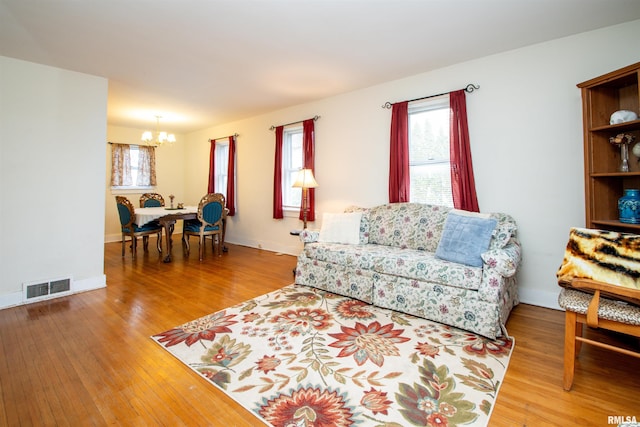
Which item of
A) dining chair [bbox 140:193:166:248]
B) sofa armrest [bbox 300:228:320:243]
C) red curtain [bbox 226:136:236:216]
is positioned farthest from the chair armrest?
dining chair [bbox 140:193:166:248]

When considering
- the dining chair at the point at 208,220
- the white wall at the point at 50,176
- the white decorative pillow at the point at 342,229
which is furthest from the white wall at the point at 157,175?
the white decorative pillow at the point at 342,229

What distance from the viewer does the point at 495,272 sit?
220 centimetres

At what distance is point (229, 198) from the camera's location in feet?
19.7

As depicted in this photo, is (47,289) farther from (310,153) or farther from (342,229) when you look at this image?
(310,153)

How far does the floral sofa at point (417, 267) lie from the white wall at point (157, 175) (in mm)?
4127

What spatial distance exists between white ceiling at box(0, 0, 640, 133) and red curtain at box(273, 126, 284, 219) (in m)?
1.22

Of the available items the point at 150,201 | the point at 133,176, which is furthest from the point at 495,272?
the point at 133,176

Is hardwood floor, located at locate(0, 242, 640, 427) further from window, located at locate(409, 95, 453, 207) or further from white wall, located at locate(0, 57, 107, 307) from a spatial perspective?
window, located at locate(409, 95, 453, 207)

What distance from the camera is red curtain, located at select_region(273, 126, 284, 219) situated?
197 inches

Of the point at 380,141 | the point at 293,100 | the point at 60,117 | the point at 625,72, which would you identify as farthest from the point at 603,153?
the point at 60,117

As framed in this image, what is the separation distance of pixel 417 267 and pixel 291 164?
10.5ft

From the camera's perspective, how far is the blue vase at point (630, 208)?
2092mm

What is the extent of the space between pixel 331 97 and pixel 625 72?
3.14 metres

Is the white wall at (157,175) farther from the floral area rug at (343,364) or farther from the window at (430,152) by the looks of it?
the window at (430,152)
